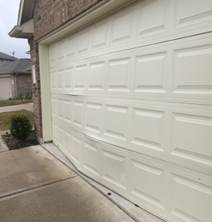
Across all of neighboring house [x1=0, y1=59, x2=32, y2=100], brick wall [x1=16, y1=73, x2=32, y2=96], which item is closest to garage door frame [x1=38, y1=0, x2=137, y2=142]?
neighboring house [x1=0, y1=59, x2=32, y2=100]

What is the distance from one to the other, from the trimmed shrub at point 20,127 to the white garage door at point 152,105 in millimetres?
2477

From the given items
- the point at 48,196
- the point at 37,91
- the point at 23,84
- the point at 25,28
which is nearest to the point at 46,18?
the point at 25,28

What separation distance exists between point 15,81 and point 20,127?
1617 centimetres

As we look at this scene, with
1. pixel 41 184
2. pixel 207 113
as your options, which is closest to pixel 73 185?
pixel 41 184

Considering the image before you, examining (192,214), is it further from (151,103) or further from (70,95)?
(70,95)

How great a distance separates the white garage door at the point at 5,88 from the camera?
20.1 meters

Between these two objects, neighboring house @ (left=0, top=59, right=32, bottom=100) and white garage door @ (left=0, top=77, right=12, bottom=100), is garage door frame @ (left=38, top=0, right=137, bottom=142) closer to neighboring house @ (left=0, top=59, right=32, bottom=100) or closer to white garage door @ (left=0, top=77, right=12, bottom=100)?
neighboring house @ (left=0, top=59, right=32, bottom=100)

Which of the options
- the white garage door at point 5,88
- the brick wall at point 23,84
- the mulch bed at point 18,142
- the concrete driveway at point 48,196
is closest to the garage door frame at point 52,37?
the mulch bed at point 18,142

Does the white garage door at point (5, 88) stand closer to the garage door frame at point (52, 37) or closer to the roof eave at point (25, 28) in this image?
the roof eave at point (25, 28)

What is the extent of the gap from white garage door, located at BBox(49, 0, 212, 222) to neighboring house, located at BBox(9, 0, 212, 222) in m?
0.01

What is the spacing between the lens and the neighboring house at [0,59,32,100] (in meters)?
19.4

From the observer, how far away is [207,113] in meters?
1.75

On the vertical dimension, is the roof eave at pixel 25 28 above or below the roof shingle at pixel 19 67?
below

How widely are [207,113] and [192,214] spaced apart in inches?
40.7
